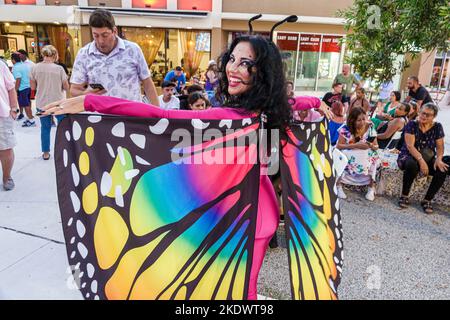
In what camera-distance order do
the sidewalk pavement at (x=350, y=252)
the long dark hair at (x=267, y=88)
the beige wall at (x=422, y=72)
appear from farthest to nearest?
the beige wall at (x=422, y=72) < the sidewalk pavement at (x=350, y=252) < the long dark hair at (x=267, y=88)

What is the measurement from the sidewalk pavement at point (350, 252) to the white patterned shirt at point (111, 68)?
1.58 m

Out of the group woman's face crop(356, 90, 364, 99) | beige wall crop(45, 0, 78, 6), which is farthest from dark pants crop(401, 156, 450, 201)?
beige wall crop(45, 0, 78, 6)

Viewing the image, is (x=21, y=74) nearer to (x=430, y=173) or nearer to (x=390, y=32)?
(x=390, y=32)

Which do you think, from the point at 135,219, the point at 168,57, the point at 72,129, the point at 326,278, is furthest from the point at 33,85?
the point at 168,57

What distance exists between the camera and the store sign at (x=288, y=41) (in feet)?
50.2

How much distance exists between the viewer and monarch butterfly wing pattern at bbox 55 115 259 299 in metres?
1.74

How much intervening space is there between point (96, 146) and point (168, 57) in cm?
1389

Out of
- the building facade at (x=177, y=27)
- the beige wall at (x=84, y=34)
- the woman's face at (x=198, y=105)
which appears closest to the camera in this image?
the woman's face at (x=198, y=105)

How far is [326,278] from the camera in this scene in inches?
79.9

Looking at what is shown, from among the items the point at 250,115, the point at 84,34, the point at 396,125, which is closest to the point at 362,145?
the point at 396,125

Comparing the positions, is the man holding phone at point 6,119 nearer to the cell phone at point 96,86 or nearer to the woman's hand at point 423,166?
the cell phone at point 96,86

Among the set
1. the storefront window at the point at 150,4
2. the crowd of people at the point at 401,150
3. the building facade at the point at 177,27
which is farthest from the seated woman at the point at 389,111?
the storefront window at the point at 150,4

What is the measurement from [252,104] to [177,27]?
13630mm

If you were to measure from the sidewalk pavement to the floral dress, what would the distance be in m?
0.37
